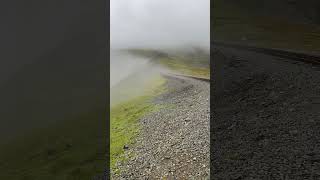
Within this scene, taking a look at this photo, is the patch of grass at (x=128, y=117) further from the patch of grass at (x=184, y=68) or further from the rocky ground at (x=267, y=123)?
the rocky ground at (x=267, y=123)

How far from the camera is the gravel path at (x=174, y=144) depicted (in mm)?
24078

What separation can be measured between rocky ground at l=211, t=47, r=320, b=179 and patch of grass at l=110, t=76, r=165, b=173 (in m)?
8.19

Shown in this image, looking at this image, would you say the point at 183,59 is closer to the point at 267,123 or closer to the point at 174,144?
the point at 174,144

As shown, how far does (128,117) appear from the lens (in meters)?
40.2

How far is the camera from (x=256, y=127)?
25688 mm

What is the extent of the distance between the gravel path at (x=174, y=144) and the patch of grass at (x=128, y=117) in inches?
40.8

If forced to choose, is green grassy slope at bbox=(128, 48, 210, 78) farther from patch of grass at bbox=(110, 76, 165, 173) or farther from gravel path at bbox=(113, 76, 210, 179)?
gravel path at bbox=(113, 76, 210, 179)

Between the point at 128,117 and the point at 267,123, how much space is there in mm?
18597

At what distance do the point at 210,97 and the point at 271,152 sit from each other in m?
12.1
